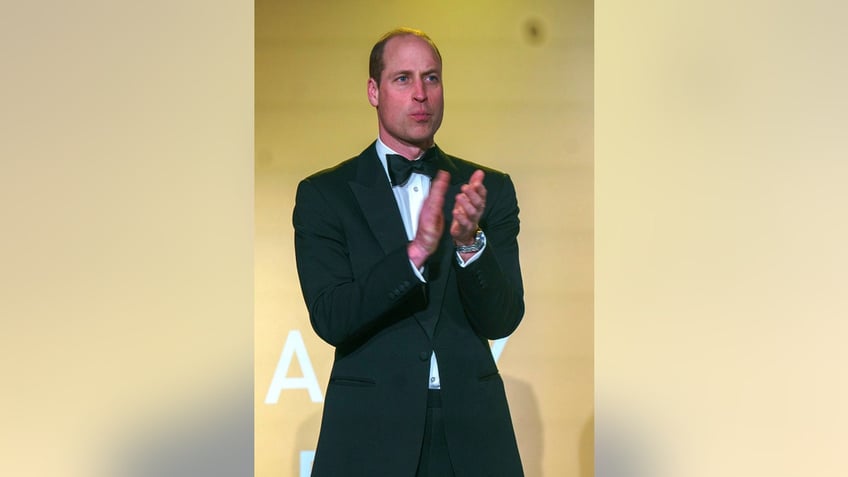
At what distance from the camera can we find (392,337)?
275 cm

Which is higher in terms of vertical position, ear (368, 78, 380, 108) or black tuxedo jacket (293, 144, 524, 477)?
ear (368, 78, 380, 108)

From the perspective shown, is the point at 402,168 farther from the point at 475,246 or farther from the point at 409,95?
the point at 475,246

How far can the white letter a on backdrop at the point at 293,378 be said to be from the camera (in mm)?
3092

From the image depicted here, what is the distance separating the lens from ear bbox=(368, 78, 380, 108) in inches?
119

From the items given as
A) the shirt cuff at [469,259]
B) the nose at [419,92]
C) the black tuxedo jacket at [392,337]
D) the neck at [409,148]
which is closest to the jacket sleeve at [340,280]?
the black tuxedo jacket at [392,337]

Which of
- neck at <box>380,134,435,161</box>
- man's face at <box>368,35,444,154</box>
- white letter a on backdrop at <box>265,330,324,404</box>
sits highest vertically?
man's face at <box>368,35,444,154</box>

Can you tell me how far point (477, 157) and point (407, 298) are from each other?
1.78ft

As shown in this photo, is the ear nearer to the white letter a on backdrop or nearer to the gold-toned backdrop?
the gold-toned backdrop

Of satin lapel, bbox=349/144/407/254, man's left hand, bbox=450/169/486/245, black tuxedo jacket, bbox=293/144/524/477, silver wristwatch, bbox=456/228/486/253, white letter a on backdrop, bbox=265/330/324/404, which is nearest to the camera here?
man's left hand, bbox=450/169/486/245

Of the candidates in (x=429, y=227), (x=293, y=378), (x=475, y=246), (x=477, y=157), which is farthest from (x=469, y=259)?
(x=293, y=378)

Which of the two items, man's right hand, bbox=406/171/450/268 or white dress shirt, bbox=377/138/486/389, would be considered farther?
white dress shirt, bbox=377/138/486/389

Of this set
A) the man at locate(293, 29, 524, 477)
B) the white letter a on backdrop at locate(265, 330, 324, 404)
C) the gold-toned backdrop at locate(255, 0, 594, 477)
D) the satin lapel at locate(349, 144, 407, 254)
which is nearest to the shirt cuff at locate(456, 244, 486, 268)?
the man at locate(293, 29, 524, 477)

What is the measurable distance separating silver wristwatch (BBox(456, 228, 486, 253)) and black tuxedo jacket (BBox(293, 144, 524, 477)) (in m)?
0.05
